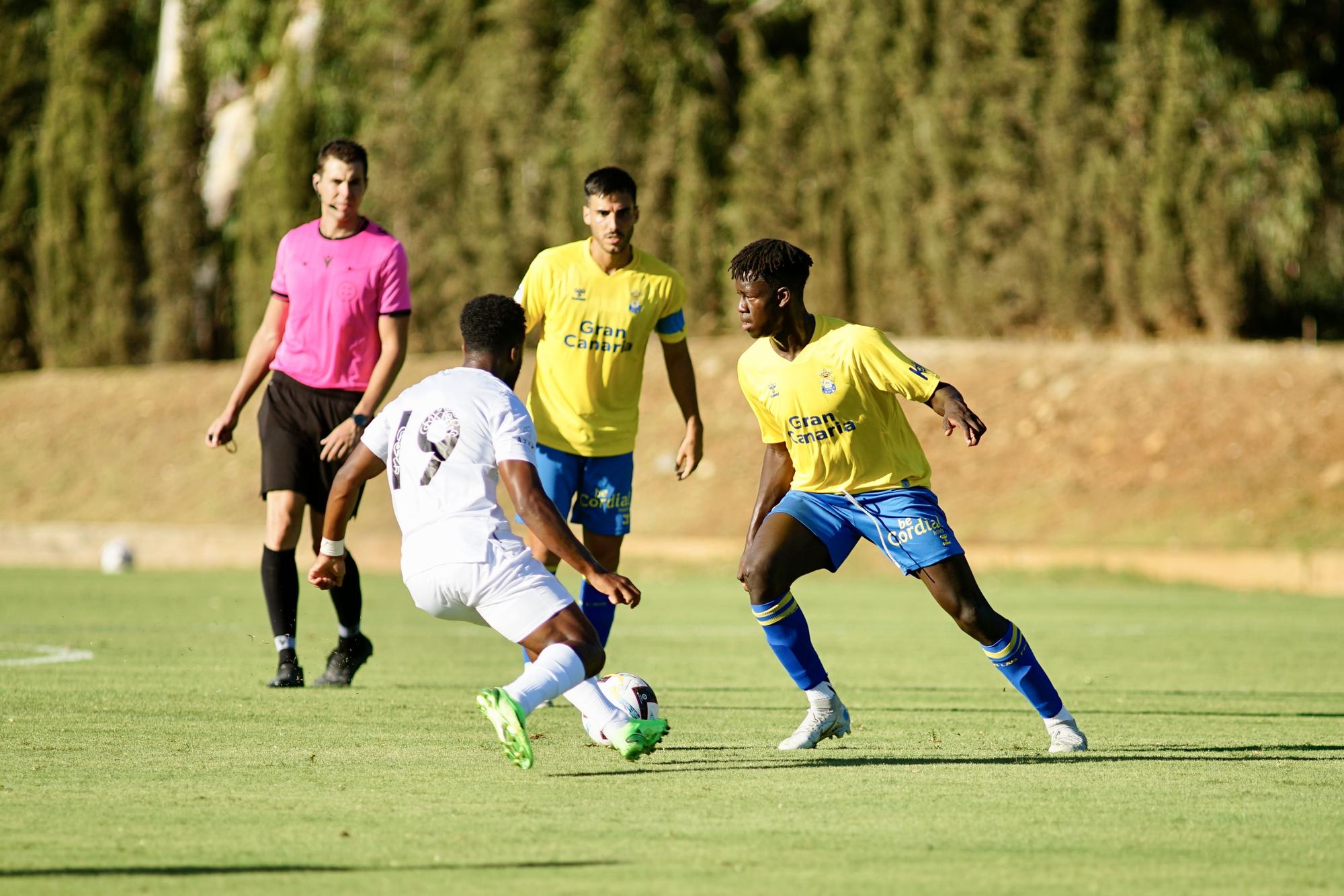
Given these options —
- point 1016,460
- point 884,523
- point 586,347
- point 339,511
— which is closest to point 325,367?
point 586,347

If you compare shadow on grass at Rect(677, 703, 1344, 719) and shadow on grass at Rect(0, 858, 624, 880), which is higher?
shadow on grass at Rect(0, 858, 624, 880)

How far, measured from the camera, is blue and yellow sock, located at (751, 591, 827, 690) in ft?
24.0

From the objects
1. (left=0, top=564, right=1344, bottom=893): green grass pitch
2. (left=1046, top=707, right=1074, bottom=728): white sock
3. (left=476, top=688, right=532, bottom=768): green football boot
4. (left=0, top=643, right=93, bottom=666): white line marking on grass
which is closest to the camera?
(left=0, top=564, right=1344, bottom=893): green grass pitch

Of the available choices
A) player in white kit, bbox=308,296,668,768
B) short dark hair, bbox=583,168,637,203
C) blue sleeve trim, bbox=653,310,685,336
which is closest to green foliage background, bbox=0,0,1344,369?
blue sleeve trim, bbox=653,310,685,336

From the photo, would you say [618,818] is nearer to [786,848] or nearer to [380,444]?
[786,848]

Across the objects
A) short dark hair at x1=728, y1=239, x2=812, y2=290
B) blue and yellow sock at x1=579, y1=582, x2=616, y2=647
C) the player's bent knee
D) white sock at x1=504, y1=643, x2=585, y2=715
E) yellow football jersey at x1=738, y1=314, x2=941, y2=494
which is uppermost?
short dark hair at x1=728, y1=239, x2=812, y2=290

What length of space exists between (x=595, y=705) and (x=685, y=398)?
10.1ft

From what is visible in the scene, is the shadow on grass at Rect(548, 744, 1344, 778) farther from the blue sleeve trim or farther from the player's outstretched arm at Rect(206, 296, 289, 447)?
the player's outstretched arm at Rect(206, 296, 289, 447)

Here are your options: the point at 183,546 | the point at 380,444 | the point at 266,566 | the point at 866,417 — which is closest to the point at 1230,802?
the point at 866,417

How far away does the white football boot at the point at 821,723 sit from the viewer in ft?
23.3

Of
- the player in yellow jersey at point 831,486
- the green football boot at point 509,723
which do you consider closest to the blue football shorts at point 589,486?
the player in yellow jersey at point 831,486

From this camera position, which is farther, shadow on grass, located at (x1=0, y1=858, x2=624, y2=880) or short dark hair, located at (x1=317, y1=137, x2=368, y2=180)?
short dark hair, located at (x1=317, y1=137, x2=368, y2=180)

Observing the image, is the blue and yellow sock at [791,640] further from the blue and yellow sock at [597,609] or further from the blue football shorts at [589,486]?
the blue football shorts at [589,486]

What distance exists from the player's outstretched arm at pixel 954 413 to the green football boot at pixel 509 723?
176cm
